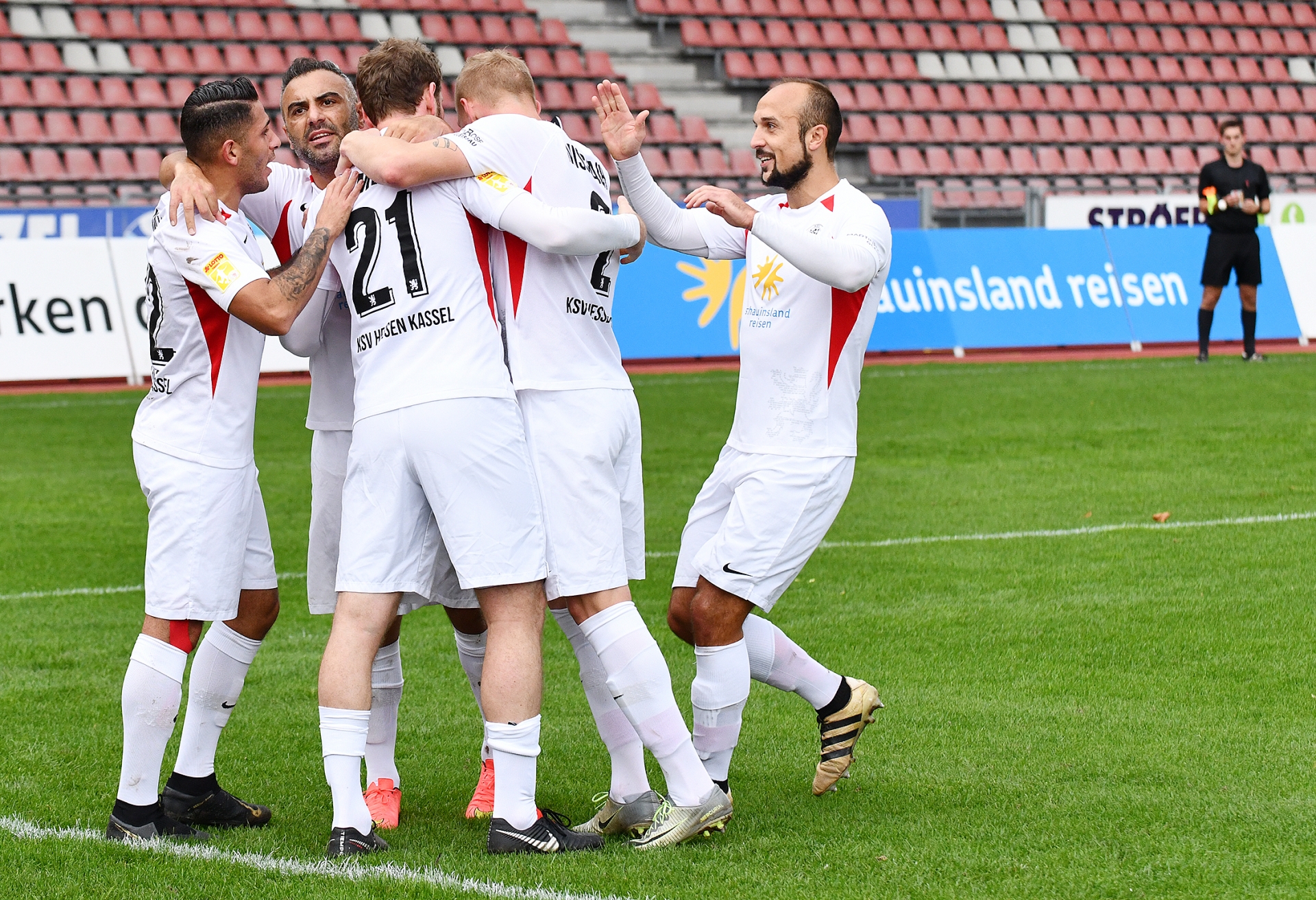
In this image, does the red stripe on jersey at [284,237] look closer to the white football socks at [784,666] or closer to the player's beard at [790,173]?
the player's beard at [790,173]

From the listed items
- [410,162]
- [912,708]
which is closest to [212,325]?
[410,162]

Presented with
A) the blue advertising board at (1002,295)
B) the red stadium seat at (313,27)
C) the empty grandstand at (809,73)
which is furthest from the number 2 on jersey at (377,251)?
the red stadium seat at (313,27)

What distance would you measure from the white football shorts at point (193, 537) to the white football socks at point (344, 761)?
50cm

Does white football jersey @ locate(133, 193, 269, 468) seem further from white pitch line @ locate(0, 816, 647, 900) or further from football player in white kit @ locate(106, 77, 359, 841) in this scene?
white pitch line @ locate(0, 816, 647, 900)

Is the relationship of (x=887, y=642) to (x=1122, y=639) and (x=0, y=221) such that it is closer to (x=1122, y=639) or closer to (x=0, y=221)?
(x=1122, y=639)

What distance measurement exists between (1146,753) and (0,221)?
1511 cm

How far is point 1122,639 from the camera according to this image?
19.9 ft

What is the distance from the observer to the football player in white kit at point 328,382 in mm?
4590

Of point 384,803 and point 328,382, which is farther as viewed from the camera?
point 328,382

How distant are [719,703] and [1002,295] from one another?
46.1 feet

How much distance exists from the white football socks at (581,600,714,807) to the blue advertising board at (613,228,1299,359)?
12275 mm

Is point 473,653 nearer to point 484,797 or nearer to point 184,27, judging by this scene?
point 484,797

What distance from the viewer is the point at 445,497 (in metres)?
4.04

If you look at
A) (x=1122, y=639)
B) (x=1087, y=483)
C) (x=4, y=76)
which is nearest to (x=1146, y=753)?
(x=1122, y=639)
